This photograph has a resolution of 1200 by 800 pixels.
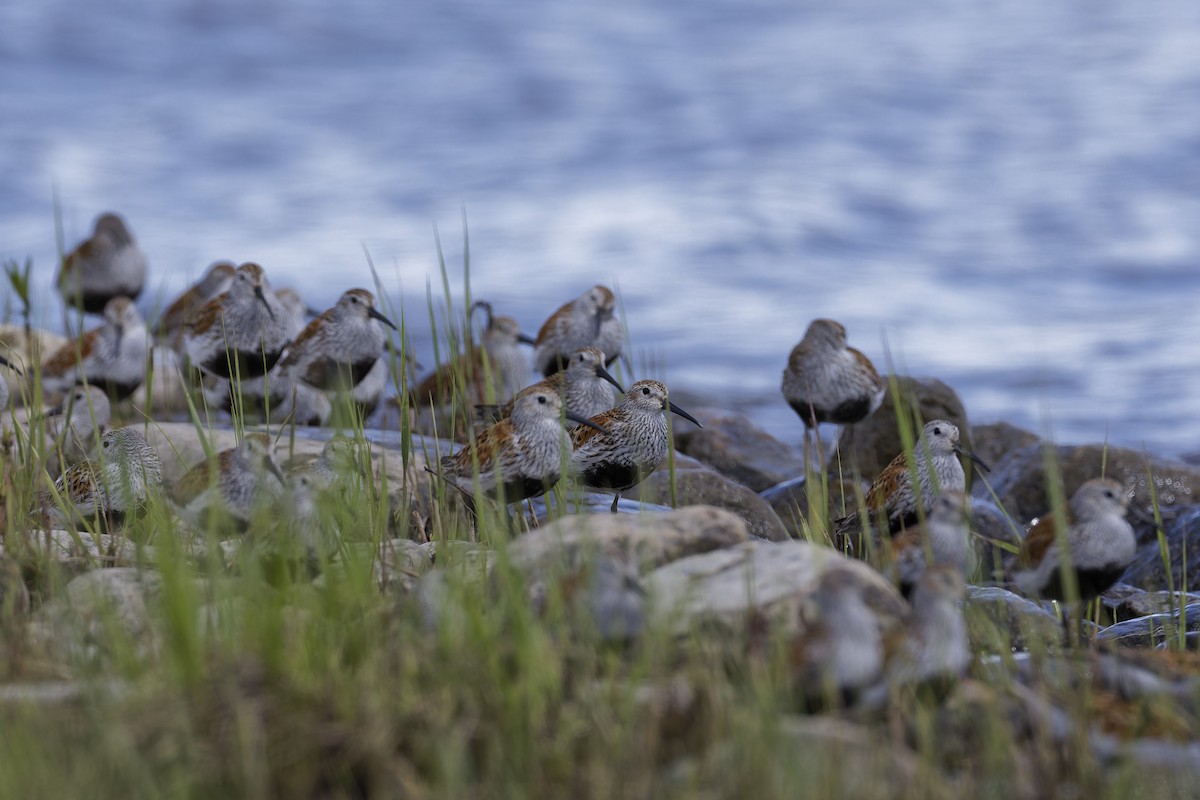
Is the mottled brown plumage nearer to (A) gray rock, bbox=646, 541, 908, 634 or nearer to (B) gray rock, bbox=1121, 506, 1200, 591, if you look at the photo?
(B) gray rock, bbox=1121, 506, 1200, 591

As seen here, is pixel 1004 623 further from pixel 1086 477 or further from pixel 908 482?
pixel 1086 477

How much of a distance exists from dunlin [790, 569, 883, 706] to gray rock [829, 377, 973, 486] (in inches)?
286

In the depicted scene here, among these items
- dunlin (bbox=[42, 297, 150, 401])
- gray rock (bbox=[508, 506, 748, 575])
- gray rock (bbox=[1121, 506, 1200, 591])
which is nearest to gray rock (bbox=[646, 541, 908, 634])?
gray rock (bbox=[508, 506, 748, 575])

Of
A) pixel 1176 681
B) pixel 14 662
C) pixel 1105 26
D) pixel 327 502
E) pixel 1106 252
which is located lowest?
pixel 1176 681

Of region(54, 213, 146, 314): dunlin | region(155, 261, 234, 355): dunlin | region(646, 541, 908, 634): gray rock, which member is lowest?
region(646, 541, 908, 634): gray rock

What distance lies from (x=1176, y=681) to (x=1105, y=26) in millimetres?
31331

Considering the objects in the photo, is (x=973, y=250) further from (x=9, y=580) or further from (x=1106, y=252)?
(x=9, y=580)

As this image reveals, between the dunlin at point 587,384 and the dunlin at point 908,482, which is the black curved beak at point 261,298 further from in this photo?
the dunlin at point 908,482

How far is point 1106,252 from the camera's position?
2288 centimetres

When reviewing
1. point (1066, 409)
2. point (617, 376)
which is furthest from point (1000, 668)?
point (1066, 409)

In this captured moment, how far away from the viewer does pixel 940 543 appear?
5.64 m

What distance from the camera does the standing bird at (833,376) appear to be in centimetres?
1022

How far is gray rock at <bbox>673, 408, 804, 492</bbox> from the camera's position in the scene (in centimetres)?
1180

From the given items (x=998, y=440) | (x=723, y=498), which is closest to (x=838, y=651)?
(x=723, y=498)
